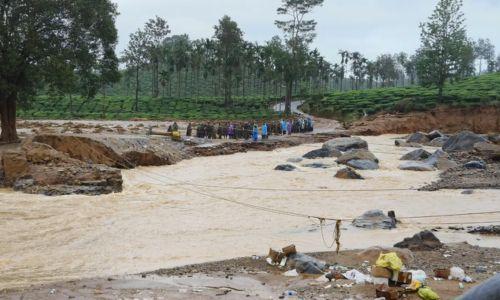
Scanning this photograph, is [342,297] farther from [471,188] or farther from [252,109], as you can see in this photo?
[252,109]

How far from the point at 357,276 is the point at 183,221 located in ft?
24.8

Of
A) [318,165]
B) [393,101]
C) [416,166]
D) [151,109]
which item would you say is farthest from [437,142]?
[151,109]

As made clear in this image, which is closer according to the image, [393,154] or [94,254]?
[94,254]

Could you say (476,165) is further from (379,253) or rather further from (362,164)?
(379,253)

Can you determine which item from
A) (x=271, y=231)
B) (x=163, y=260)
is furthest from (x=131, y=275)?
(x=271, y=231)

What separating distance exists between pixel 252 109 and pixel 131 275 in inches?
2332

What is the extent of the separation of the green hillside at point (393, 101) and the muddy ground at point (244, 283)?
44.8m

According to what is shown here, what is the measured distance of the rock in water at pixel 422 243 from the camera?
1155 centimetres

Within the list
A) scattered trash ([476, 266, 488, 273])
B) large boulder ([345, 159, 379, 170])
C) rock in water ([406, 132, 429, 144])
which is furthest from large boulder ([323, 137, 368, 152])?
scattered trash ([476, 266, 488, 273])

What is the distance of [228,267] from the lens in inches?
412

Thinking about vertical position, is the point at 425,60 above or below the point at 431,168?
above

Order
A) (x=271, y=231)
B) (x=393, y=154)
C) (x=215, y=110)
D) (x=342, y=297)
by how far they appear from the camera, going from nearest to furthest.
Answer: (x=342, y=297) < (x=271, y=231) < (x=393, y=154) < (x=215, y=110)

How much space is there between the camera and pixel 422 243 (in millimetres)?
11641

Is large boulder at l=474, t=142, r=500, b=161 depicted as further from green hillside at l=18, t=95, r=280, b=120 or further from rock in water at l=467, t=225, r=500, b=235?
green hillside at l=18, t=95, r=280, b=120
